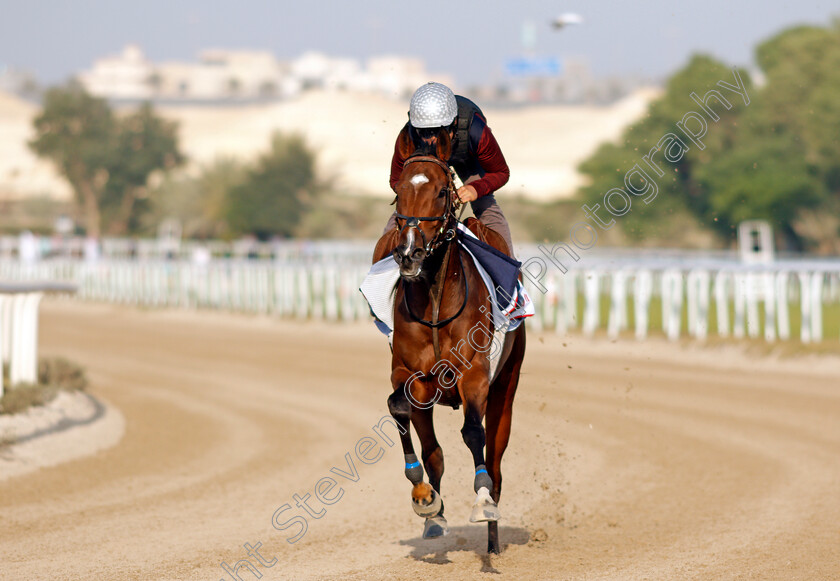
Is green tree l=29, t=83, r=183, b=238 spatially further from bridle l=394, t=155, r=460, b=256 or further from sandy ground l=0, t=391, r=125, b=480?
bridle l=394, t=155, r=460, b=256

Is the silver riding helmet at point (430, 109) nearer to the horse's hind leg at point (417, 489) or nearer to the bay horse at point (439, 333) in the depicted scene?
the bay horse at point (439, 333)

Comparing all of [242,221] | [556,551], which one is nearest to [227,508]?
[556,551]

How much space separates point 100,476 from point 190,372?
24.8 ft

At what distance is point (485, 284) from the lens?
5.65 meters

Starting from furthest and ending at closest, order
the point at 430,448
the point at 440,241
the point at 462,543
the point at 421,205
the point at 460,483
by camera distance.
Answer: the point at 460,483 → the point at 462,543 → the point at 430,448 → the point at 440,241 → the point at 421,205

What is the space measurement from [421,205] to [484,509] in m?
1.45

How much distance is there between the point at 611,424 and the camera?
11242mm

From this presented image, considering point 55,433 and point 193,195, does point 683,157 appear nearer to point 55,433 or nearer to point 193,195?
point 193,195

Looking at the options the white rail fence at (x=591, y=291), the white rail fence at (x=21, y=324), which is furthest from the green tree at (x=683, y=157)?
the white rail fence at (x=21, y=324)

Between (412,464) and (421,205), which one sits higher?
(421,205)

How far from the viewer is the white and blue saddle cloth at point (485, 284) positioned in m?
5.60

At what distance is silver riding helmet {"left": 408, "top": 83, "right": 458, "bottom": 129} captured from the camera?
5352mm

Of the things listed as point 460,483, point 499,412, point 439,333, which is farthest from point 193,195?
point 439,333

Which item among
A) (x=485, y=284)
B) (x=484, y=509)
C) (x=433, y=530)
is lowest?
(x=433, y=530)
